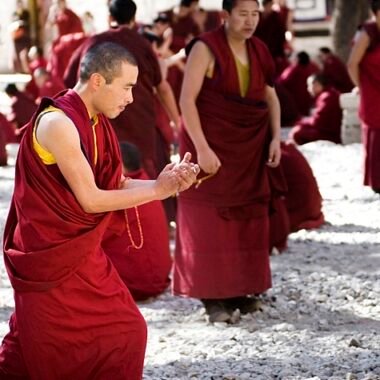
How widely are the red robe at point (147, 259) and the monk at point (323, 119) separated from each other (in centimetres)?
573

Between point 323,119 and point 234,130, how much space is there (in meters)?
→ 6.39

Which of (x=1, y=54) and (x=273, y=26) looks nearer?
(x=273, y=26)

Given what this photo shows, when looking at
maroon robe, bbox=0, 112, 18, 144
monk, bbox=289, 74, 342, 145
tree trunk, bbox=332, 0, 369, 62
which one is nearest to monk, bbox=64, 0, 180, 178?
monk, bbox=289, 74, 342, 145

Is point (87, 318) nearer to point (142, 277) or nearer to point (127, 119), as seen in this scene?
point (142, 277)

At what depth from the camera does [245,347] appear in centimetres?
517

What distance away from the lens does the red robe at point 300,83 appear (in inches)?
564

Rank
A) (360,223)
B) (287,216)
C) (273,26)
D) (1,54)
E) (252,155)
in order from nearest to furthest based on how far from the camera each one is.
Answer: (252,155)
(287,216)
(360,223)
(273,26)
(1,54)

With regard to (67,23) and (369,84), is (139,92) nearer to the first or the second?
(369,84)

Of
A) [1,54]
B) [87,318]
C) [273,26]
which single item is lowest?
[1,54]

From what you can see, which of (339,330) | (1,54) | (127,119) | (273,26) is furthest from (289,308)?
(1,54)

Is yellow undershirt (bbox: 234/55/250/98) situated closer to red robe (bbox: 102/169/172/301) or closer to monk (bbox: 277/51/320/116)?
red robe (bbox: 102/169/172/301)

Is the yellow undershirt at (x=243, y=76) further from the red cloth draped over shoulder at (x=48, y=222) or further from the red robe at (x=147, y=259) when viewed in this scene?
the red cloth draped over shoulder at (x=48, y=222)

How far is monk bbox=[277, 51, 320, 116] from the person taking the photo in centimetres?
1432

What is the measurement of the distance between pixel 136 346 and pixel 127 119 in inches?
132
